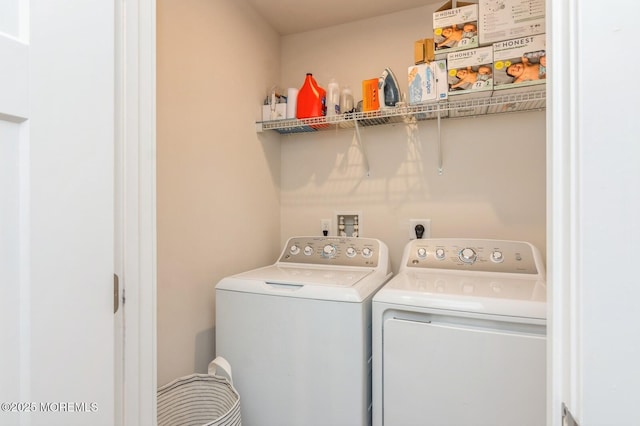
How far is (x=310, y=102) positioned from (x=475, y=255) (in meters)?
1.21

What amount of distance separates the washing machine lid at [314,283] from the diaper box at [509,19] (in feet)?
3.79

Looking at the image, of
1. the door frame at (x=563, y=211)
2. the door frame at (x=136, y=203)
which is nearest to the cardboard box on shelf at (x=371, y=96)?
the door frame at (x=136, y=203)

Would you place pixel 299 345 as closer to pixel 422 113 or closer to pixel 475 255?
pixel 475 255

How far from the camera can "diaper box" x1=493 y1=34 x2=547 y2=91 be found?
1356 mm

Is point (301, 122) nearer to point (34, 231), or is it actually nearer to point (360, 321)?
point (360, 321)

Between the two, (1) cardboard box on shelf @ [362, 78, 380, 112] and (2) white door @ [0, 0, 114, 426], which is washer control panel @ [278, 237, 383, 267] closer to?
(1) cardboard box on shelf @ [362, 78, 380, 112]

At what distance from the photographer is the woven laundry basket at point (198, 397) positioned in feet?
4.23

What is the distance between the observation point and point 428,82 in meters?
1.58

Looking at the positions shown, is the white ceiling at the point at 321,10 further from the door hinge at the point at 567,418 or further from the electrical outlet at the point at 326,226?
the door hinge at the point at 567,418

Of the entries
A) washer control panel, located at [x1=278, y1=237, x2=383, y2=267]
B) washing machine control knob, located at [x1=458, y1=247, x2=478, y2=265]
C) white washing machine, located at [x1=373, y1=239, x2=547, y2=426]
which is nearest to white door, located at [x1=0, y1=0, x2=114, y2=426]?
white washing machine, located at [x1=373, y1=239, x2=547, y2=426]

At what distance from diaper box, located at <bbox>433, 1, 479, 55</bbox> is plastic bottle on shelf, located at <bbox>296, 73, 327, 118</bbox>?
67 centimetres

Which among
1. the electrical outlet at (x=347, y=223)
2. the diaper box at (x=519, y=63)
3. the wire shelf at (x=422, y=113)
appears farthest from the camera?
the electrical outlet at (x=347, y=223)

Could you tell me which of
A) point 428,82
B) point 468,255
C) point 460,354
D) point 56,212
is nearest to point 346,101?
point 428,82

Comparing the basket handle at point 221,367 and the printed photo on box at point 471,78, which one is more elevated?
the printed photo on box at point 471,78
